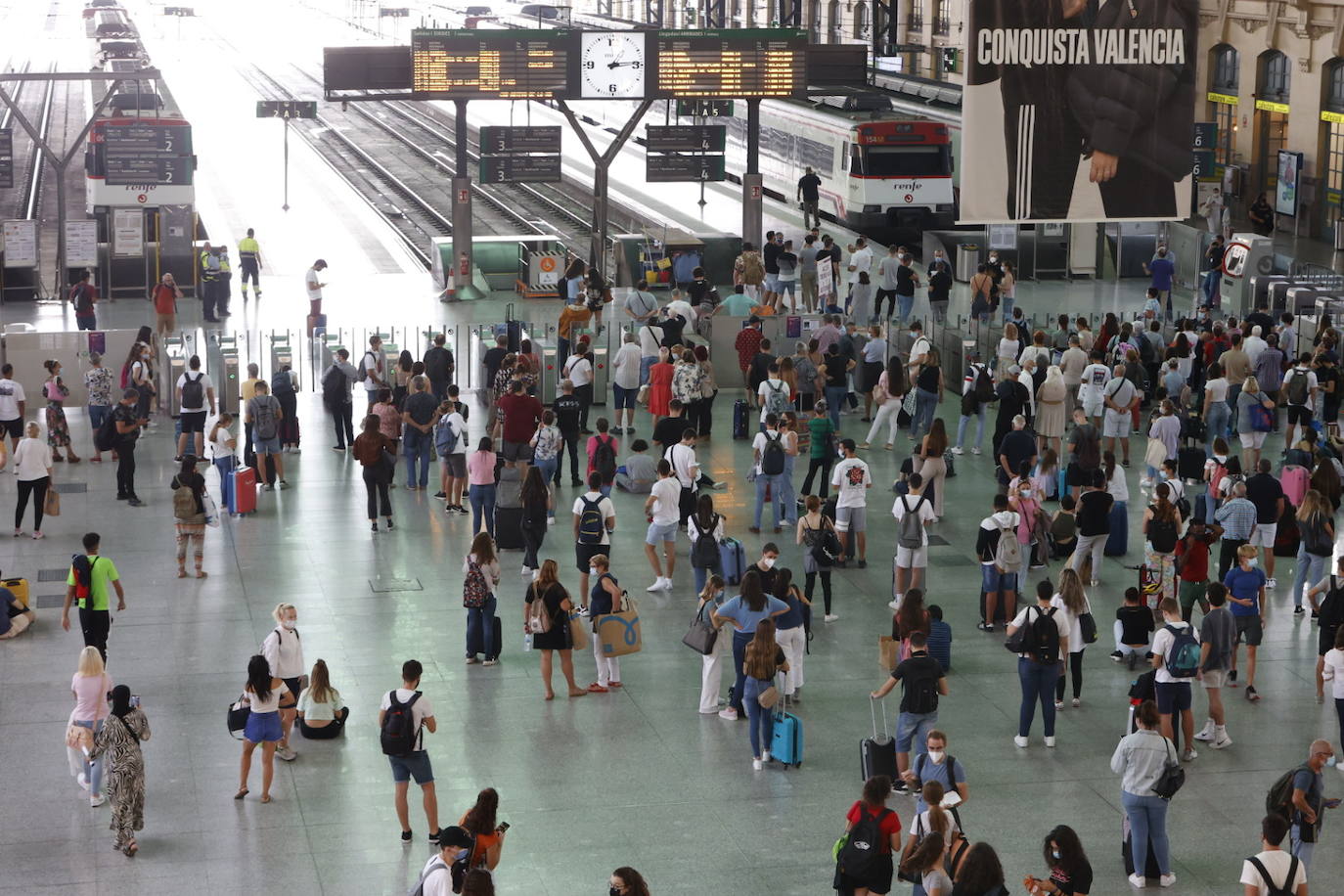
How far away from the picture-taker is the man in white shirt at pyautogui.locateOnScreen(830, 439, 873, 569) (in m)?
18.0

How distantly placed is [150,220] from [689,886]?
25931mm

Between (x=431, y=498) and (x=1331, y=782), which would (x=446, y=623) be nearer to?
(x=431, y=498)

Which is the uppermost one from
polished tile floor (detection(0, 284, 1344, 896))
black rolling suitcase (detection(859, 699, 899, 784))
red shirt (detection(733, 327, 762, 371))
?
red shirt (detection(733, 327, 762, 371))

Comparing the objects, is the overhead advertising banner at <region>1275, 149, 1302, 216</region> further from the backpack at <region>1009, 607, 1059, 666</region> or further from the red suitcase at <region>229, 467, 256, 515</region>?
→ the backpack at <region>1009, 607, 1059, 666</region>

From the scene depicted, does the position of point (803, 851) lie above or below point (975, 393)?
below

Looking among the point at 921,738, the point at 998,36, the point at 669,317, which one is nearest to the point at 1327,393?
the point at 998,36

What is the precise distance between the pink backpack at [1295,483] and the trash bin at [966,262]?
18187mm

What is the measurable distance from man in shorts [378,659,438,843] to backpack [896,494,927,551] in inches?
230

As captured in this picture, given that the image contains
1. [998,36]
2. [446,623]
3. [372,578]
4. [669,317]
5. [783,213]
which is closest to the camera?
[446,623]

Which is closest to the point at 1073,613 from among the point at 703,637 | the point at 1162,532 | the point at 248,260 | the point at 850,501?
the point at 1162,532

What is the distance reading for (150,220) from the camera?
116 ft

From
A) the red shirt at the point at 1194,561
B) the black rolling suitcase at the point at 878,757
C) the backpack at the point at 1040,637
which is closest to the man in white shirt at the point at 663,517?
the red shirt at the point at 1194,561

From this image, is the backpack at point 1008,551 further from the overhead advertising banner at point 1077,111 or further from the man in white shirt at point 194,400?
the man in white shirt at point 194,400

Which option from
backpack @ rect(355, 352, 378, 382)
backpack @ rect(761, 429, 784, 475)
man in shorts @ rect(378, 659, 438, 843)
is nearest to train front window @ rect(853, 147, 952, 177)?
backpack @ rect(355, 352, 378, 382)
